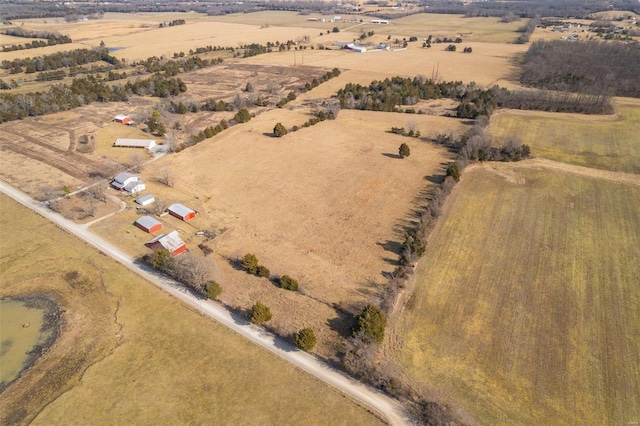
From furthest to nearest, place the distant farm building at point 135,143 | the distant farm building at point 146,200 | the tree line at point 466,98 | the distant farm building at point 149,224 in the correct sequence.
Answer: the tree line at point 466,98 < the distant farm building at point 135,143 < the distant farm building at point 146,200 < the distant farm building at point 149,224

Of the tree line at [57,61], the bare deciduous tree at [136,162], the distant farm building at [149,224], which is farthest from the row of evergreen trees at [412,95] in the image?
the tree line at [57,61]

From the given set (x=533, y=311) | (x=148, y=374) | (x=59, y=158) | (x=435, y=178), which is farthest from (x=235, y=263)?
(x=59, y=158)

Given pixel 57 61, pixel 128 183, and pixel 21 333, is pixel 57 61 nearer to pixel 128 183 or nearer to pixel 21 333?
pixel 128 183

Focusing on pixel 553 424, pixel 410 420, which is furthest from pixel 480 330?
pixel 410 420

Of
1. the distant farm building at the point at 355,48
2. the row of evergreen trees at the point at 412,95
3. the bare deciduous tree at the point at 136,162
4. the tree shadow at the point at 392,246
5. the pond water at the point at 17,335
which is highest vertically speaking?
the distant farm building at the point at 355,48

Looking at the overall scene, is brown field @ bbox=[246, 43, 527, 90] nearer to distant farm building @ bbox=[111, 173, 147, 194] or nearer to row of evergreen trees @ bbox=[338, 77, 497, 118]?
row of evergreen trees @ bbox=[338, 77, 497, 118]

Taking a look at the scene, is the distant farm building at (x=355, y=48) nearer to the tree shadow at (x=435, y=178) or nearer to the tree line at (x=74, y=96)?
the tree line at (x=74, y=96)

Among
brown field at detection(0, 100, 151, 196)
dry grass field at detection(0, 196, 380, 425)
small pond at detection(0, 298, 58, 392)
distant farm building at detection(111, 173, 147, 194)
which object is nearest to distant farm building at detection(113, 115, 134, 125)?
brown field at detection(0, 100, 151, 196)
